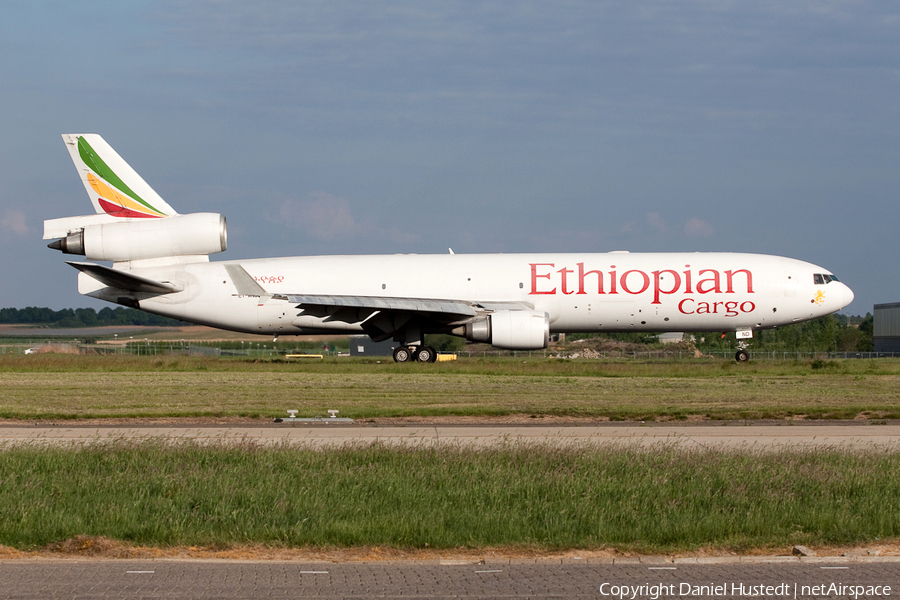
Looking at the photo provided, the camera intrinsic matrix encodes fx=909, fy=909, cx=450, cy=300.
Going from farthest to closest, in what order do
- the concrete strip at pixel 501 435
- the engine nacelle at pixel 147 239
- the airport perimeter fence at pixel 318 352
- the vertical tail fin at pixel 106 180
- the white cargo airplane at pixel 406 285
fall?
the airport perimeter fence at pixel 318 352 < the vertical tail fin at pixel 106 180 < the engine nacelle at pixel 147 239 < the white cargo airplane at pixel 406 285 < the concrete strip at pixel 501 435

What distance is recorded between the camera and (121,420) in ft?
59.5

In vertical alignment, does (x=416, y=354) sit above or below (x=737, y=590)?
above

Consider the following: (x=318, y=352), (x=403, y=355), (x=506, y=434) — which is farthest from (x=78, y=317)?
(x=506, y=434)

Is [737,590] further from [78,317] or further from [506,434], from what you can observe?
[78,317]

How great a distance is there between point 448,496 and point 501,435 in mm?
5424

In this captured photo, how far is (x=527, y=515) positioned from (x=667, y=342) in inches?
2349

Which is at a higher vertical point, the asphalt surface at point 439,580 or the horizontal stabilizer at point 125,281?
the horizontal stabilizer at point 125,281

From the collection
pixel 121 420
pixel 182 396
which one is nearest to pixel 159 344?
pixel 182 396

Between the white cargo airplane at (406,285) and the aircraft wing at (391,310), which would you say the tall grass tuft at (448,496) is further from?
the white cargo airplane at (406,285)

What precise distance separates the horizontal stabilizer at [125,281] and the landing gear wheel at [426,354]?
996 cm

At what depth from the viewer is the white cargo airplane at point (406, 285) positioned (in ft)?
114

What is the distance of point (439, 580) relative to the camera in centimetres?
696

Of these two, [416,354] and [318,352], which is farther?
[318,352]

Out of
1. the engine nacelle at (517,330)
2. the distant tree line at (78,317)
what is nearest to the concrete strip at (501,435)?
the engine nacelle at (517,330)
